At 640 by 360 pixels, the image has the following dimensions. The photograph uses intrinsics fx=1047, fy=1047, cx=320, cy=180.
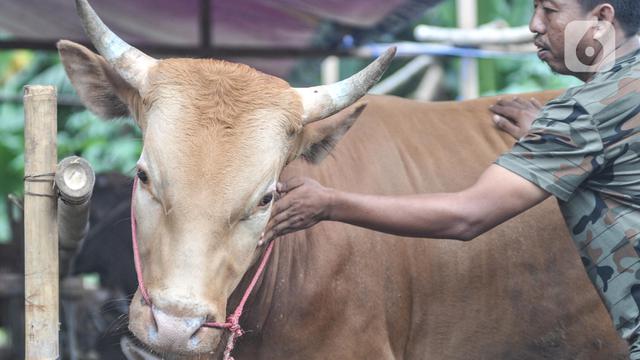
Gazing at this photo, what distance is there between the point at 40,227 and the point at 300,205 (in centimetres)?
88

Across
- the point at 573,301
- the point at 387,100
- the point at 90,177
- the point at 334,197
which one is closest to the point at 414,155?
A: the point at 387,100

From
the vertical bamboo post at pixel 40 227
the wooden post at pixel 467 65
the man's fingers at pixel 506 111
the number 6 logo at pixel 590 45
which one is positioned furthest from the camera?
the wooden post at pixel 467 65

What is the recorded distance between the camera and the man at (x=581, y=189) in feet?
11.0

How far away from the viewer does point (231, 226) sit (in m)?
3.43

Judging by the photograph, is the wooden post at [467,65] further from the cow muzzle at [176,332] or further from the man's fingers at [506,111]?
the cow muzzle at [176,332]

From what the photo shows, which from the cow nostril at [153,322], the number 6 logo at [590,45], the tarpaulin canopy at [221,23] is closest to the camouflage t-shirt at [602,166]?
the number 6 logo at [590,45]

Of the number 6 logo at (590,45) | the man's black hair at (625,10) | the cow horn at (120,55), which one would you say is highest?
the man's black hair at (625,10)

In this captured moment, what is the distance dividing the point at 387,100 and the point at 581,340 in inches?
54.4

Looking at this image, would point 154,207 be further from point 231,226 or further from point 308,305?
point 308,305

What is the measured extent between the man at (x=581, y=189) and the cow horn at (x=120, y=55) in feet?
2.14

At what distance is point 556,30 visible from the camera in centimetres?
364

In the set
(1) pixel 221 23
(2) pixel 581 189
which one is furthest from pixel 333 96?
(1) pixel 221 23

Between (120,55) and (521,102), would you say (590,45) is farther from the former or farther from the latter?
(120,55)

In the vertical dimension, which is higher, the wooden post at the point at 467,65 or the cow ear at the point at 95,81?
the cow ear at the point at 95,81
